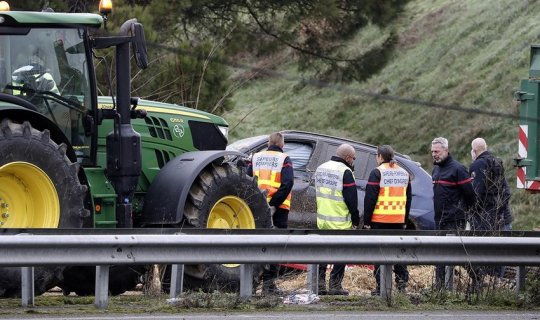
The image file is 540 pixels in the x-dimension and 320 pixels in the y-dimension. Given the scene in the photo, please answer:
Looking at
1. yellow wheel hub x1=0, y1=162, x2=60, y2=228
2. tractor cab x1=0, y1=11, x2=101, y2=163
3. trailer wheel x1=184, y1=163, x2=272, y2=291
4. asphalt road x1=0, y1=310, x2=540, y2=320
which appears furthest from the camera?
trailer wheel x1=184, y1=163, x2=272, y2=291

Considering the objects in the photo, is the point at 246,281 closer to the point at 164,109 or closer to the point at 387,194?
the point at 164,109

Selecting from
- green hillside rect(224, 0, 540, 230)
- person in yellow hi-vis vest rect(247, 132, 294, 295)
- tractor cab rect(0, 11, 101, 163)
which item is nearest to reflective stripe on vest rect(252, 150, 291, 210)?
person in yellow hi-vis vest rect(247, 132, 294, 295)

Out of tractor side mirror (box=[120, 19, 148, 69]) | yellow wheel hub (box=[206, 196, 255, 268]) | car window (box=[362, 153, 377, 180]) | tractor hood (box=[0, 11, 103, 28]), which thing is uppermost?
tractor hood (box=[0, 11, 103, 28])

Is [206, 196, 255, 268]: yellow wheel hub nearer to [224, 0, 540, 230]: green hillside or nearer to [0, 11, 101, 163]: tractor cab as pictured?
[0, 11, 101, 163]: tractor cab

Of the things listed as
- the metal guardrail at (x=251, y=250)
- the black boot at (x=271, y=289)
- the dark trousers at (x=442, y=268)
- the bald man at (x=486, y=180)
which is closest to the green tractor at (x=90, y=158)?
the black boot at (x=271, y=289)

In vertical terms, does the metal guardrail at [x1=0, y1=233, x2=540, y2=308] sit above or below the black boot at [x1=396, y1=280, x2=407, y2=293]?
above

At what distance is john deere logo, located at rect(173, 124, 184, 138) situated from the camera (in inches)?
465

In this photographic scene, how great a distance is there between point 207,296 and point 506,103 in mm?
21529

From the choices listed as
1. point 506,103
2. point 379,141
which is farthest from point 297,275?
point 379,141

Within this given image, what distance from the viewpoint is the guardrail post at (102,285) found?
892 centimetres

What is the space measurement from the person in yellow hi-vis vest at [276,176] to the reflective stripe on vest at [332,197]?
45 centimetres

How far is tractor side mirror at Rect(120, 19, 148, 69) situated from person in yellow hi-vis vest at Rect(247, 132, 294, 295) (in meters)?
2.68

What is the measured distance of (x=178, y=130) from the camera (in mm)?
11875

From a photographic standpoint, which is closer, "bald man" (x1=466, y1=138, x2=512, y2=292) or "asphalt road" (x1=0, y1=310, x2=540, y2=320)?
"asphalt road" (x1=0, y1=310, x2=540, y2=320)
